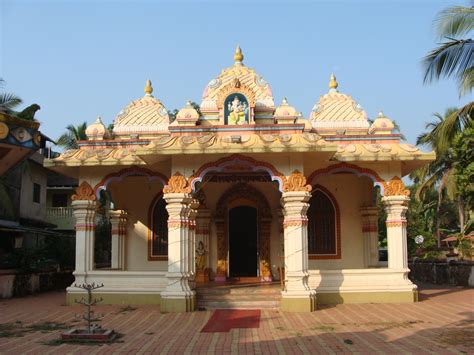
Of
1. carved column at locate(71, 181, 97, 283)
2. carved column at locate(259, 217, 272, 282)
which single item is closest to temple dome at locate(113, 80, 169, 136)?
carved column at locate(71, 181, 97, 283)

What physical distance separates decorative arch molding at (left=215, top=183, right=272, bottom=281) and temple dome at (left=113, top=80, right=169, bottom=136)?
8.78ft

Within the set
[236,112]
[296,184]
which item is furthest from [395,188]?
[236,112]

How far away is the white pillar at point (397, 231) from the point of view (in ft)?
41.5

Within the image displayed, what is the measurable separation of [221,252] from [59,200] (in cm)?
1607

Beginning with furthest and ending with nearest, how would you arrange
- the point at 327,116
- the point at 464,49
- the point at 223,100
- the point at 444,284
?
the point at 444,284
the point at 327,116
the point at 223,100
the point at 464,49

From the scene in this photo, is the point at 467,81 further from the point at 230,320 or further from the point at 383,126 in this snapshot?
the point at 230,320

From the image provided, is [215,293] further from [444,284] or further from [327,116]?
[444,284]

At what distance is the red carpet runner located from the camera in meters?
9.66

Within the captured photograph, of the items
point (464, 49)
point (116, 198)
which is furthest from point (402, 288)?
point (116, 198)

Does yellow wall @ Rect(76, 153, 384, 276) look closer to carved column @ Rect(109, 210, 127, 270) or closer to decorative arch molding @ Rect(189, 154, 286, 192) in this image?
carved column @ Rect(109, 210, 127, 270)

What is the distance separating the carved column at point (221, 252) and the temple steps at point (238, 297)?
208 centimetres

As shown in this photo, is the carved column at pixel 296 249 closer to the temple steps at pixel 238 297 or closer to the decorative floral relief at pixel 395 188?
the temple steps at pixel 238 297

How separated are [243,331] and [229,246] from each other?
6.38 metres

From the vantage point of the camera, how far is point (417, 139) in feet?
93.2
